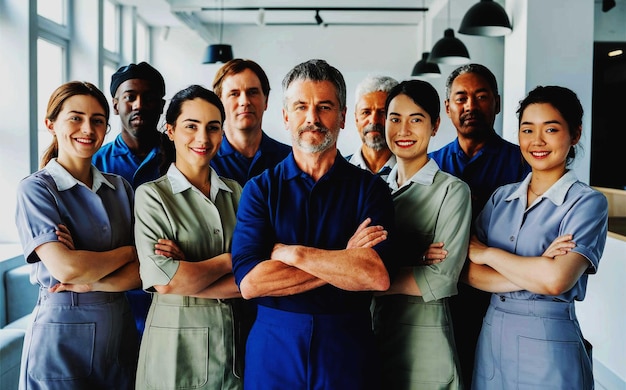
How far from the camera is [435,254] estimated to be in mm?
2020

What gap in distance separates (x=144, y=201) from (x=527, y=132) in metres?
1.43

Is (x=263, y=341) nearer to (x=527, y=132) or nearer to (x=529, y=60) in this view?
(x=527, y=132)

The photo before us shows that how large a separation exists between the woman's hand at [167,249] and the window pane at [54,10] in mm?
5239

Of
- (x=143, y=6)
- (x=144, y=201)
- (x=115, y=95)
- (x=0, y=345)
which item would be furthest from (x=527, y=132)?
(x=143, y=6)

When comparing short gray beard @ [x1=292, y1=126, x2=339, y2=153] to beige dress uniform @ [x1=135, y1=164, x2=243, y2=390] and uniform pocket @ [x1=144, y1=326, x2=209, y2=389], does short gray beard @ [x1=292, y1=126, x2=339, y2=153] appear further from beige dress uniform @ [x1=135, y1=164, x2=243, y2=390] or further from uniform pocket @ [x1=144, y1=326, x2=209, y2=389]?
uniform pocket @ [x1=144, y1=326, x2=209, y2=389]

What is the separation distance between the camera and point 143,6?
28.3 feet

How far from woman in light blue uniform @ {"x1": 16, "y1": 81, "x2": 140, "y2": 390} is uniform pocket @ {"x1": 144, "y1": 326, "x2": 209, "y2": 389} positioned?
244 millimetres

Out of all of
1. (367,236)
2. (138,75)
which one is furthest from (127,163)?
(367,236)

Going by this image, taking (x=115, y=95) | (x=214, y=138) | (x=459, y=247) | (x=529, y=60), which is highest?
(x=529, y=60)

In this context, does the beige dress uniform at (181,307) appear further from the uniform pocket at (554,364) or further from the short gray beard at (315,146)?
the uniform pocket at (554,364)

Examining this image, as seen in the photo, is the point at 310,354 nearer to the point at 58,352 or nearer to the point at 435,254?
the point at 435,254

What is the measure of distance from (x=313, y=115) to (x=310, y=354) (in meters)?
0.78

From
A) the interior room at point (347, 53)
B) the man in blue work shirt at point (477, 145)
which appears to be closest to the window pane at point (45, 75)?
the interior room at point (347, 53)

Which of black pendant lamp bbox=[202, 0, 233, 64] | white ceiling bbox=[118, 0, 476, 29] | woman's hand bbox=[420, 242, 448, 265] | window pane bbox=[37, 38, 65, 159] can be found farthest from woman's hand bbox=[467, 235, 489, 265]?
white ceiling bbox=[118, 0, 476, 29]
